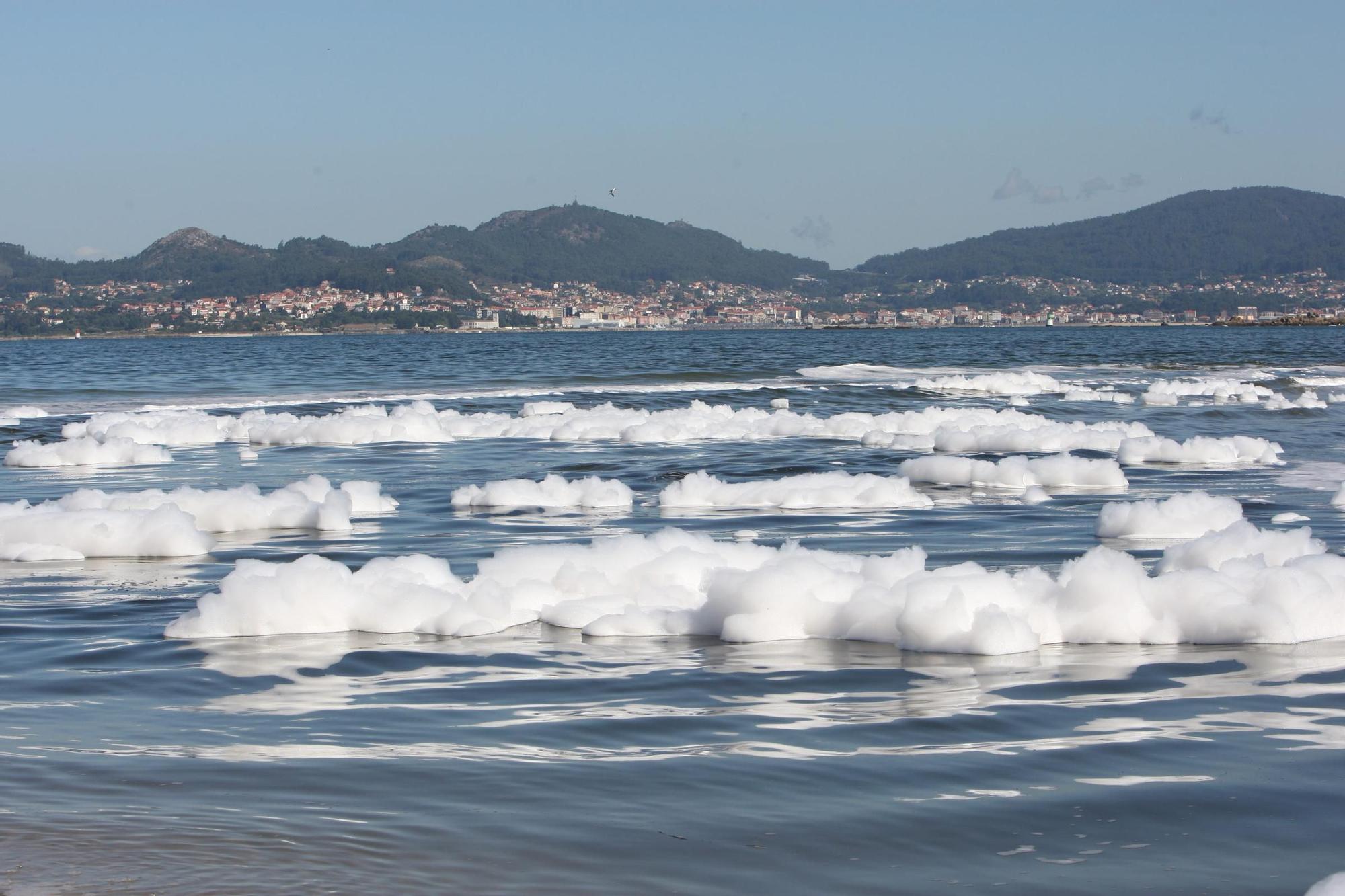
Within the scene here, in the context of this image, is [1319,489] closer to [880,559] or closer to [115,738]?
[880,559]

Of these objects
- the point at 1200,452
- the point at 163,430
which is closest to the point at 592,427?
the point at 163,430

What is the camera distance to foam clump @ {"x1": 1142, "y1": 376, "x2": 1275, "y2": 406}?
32.7m

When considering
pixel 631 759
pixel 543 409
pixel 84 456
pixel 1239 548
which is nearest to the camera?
pixel 631 759

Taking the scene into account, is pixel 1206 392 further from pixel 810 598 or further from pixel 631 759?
pixel 631 759

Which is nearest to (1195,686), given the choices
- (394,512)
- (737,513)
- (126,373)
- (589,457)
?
(737,513)

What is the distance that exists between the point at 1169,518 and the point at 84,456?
14.5 m

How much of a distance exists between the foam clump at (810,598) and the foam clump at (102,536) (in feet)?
9.49

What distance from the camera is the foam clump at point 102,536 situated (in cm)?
1065

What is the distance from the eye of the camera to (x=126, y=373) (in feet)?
184

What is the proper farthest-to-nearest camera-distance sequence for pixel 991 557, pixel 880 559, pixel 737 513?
pixel 737 513, pixel 991 557, pixel 880 559

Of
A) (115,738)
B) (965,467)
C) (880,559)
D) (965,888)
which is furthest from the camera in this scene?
(965,467)

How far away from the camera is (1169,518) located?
11.2 meters

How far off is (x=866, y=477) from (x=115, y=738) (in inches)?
373

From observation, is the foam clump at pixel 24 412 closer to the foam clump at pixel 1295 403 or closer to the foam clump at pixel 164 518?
the foam clump at pixel 164 518
